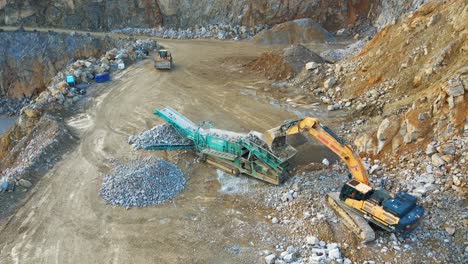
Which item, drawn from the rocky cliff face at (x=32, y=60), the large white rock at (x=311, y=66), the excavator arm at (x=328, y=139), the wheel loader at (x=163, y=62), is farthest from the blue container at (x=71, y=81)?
the rocky cliff face at (x=32, y=60)

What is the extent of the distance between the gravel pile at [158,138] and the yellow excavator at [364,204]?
18.1 ft

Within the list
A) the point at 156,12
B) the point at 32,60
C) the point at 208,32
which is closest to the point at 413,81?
the point at 208,32

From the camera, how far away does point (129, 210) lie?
41.3ft

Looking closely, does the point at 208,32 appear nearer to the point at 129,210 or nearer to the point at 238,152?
the point at 238,152

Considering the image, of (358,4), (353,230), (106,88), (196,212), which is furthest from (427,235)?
(358,4)

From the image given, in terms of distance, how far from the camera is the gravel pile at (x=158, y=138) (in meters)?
15.8

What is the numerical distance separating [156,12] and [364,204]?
30.4m

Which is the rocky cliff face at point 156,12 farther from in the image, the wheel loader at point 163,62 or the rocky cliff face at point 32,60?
the wheel loader at point 163,62

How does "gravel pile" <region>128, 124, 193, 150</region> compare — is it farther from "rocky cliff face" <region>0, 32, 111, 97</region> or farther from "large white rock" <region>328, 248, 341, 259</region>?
"rocky cliff face" <region>0, 32, 111, 97</region>

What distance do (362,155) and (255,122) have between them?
5.33 m

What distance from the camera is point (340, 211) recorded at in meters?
11.4

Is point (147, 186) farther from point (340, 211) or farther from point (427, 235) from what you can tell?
point (427, 235)

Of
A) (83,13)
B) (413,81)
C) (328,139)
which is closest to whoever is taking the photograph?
(328,139)

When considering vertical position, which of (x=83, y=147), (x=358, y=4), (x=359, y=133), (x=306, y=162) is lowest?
(x=83, y=147)
